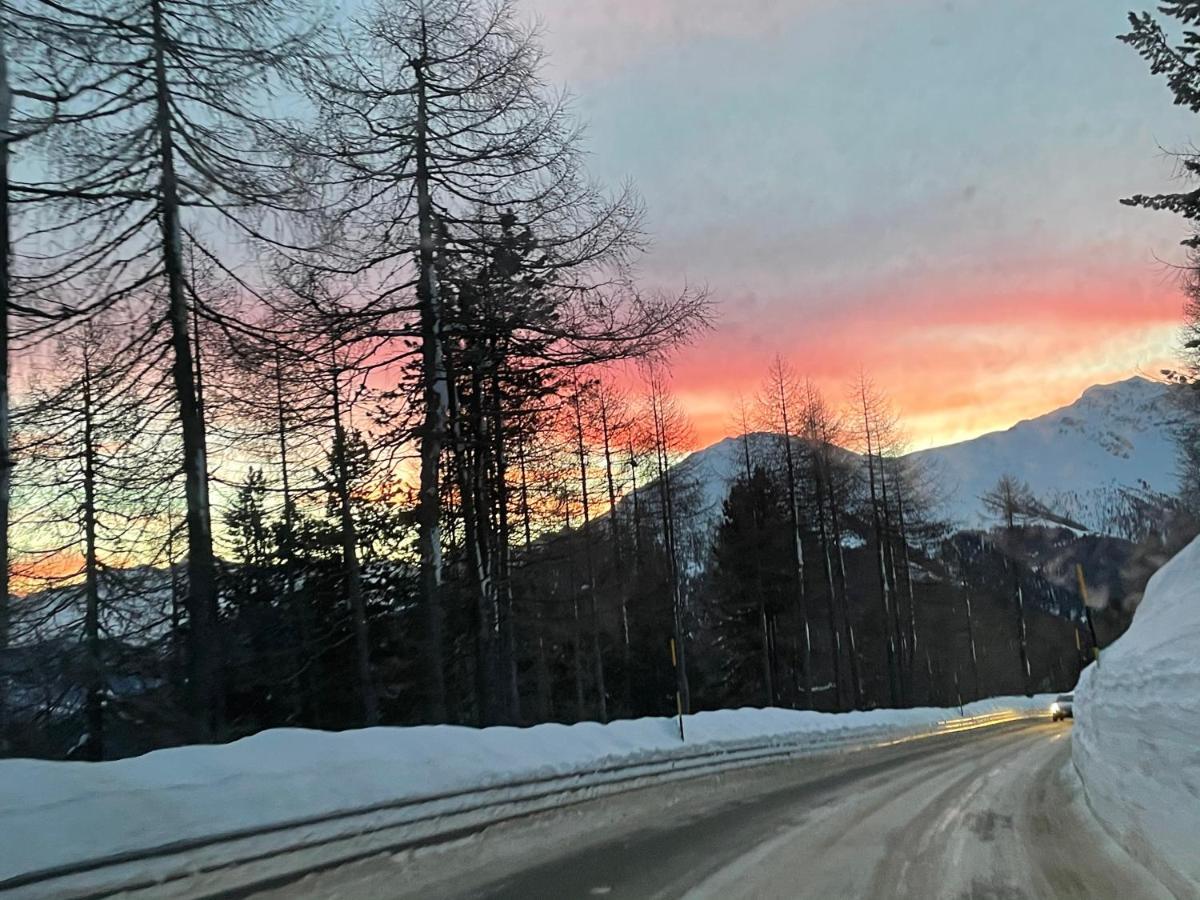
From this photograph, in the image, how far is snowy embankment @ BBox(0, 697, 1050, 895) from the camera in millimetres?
6777

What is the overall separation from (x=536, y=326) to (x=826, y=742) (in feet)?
50.3

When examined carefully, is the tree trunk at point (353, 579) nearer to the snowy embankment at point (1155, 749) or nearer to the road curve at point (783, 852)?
the road curve at point (783, 852)

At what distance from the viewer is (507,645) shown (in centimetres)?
2719

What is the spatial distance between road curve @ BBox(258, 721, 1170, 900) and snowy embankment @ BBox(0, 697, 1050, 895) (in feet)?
2.70

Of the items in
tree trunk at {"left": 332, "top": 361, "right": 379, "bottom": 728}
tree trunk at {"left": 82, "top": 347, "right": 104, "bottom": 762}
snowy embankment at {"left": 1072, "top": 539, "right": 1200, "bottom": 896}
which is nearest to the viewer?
snowy embankment at {"left": 1072, "top": 539, "right": 1200, "bottom": 896}

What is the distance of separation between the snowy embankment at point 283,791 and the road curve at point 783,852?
2.70ft

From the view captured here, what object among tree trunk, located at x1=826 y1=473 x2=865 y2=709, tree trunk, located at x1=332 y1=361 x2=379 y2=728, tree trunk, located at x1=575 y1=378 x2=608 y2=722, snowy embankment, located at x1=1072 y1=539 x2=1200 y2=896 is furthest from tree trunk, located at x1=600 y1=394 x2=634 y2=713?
snowy embankment, located at x1=1072 y1=539 x2=1200 y2=896

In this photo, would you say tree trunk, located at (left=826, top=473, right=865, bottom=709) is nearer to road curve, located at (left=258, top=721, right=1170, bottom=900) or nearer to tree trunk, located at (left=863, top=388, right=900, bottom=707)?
tree trunk, located at (left=863, top=388, right=900, bottom=707)

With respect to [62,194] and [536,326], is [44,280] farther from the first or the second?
[536,326]

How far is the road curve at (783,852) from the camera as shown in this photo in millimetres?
7129

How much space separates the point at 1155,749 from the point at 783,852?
10.3 ft

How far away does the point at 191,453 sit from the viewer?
13.8 m

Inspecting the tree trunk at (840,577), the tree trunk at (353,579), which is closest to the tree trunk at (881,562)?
the tree trunk at (840,577)

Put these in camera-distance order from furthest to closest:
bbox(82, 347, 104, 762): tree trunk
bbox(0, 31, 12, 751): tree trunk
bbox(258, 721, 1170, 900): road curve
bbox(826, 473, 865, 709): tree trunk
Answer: bbox(826, 473, 865, 709): tree trunk → bbox(82, 347, 104, 762): tree trunk → bbox(0, 31, 12, 751): tree trunk → bbox(258, 721, 1170, 900): road curve
